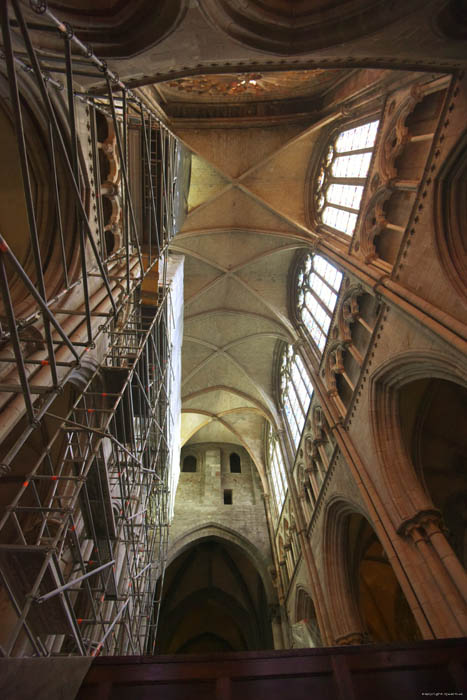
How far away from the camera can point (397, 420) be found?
274 inches

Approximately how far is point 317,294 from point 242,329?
4810 mm

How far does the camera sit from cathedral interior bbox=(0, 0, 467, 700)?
2.77 m

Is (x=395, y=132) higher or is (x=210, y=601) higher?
(x=210, y=601)

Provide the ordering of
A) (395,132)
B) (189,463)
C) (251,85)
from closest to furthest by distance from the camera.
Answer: (395,132)
(251,85)
(189,463)

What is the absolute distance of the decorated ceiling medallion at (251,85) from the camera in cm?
1069

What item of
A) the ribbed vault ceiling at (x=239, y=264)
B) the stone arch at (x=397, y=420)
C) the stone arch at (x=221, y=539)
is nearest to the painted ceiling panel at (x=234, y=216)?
the ribbed vault ceiling at (x=239, y=264)

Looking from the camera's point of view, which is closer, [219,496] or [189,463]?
[219,496]

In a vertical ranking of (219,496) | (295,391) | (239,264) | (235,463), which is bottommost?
(295,391)

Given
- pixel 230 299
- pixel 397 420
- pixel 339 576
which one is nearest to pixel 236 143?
pixel 230 299

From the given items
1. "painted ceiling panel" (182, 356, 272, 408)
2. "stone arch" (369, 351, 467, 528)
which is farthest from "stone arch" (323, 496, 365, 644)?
"painted ceiling panel" (182, 356, 272, 408)

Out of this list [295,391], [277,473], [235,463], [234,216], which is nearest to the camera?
[234,216]

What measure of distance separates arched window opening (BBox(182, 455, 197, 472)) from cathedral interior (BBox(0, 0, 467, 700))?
123 cm

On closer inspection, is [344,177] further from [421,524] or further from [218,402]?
[218,402]

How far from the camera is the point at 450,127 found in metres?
5.55
